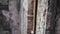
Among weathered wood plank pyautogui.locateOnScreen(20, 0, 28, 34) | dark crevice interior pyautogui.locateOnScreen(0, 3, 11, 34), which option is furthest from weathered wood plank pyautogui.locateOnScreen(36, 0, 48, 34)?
dark crevice interior pyautogui.locateOnScreen(0, 3, 11, 34)

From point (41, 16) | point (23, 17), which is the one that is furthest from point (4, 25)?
point (41, 16)

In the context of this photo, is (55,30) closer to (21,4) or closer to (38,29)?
(38,29)

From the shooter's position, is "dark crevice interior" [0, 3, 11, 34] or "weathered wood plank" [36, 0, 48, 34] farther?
"dark crevice interior" [0, 3, 11, 34]

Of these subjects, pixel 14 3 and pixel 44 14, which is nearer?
pixel 44 14

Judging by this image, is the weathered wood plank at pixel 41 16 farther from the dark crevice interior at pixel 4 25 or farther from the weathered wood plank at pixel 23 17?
the dark crevice interior at pixel 4 25

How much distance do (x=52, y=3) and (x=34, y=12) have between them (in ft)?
0.56

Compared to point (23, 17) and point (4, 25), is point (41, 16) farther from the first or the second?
point (4, 25)

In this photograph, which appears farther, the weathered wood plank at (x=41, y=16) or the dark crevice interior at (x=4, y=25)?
the dark crevice interior at (x=4, y=25)

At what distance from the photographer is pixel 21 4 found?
1086 millimetres

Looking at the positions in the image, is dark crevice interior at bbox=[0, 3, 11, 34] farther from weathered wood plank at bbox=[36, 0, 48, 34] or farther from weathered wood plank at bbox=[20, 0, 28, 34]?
weathered wood plank at bbox=[36, 0, 48, 34]

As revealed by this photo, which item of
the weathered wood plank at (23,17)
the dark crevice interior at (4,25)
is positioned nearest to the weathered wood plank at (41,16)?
the weathered wood plank at (23,17)

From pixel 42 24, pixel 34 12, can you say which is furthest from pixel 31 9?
pixel 42 24

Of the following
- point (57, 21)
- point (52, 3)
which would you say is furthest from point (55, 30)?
point (52, 3)

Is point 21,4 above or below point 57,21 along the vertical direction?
above
